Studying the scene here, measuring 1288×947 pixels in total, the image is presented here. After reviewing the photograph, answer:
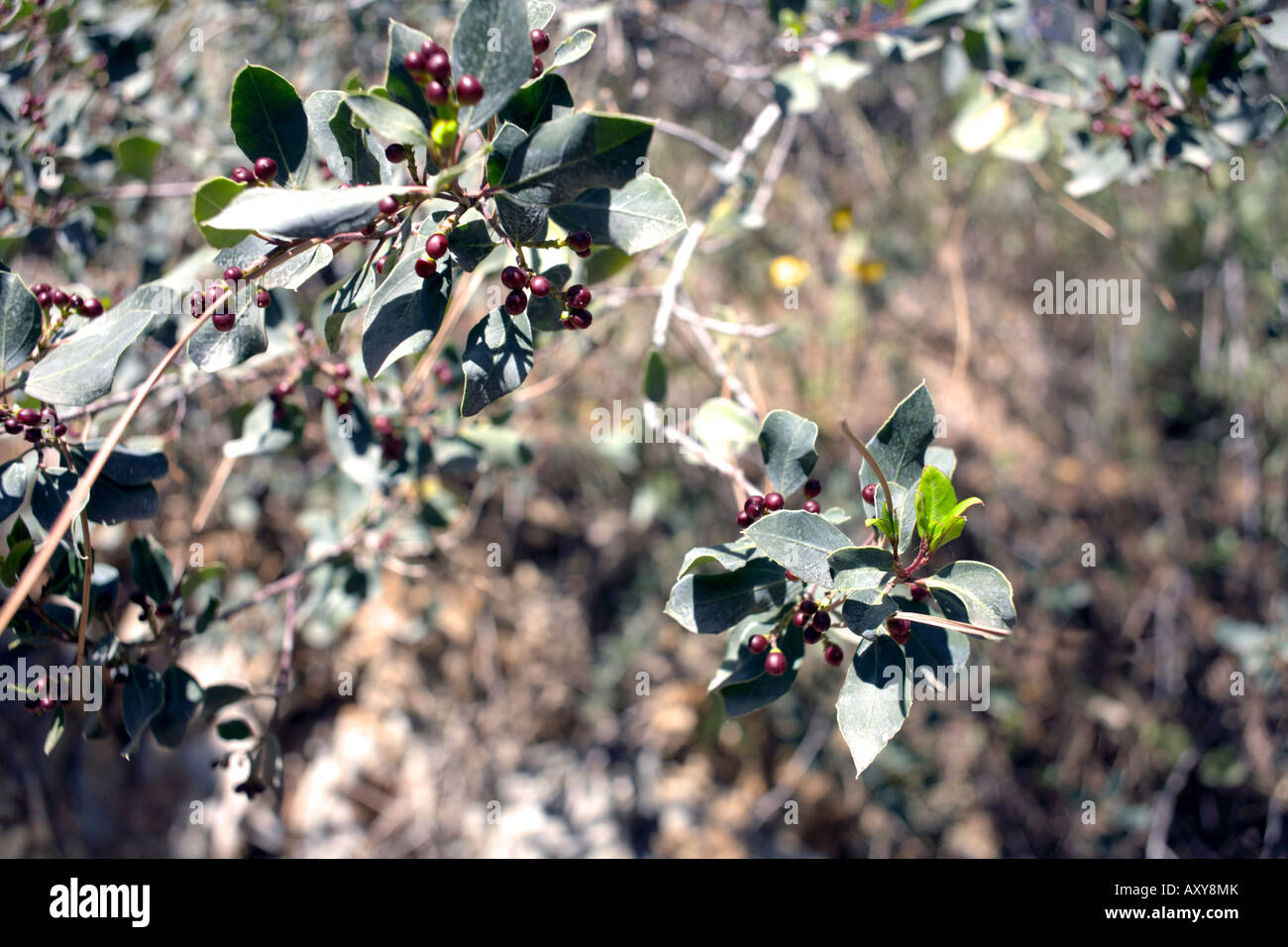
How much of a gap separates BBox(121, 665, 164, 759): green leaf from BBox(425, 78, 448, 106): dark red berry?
1046mm

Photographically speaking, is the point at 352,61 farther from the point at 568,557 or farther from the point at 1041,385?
the point at 1041,385

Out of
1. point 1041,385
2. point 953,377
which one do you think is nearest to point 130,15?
point 953,377

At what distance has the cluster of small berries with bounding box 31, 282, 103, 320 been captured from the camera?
1206mm

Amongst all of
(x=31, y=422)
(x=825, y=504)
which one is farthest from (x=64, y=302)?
(x=825, y=504)

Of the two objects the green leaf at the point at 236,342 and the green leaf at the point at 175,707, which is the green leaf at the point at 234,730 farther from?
the green leaf at the point at 236,342

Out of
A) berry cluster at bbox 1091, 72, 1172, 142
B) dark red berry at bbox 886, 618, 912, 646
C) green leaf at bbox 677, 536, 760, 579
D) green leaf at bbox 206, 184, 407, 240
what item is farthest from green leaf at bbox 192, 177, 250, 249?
berry cluster at bbox 1091, 72, 1172, 142

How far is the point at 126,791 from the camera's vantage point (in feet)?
10.2

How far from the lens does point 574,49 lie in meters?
→ 0.95

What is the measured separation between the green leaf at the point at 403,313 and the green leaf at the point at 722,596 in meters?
0.47

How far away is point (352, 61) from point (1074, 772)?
3.72 m

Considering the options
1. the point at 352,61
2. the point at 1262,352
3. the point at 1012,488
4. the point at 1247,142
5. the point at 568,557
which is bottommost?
the point at 568,557

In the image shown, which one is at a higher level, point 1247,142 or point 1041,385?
point 1247,142

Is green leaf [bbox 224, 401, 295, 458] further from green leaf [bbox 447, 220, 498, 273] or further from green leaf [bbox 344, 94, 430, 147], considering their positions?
green leaf [bbox 344, 94, 430, 147]

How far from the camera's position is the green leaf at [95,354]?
1.03 meters
